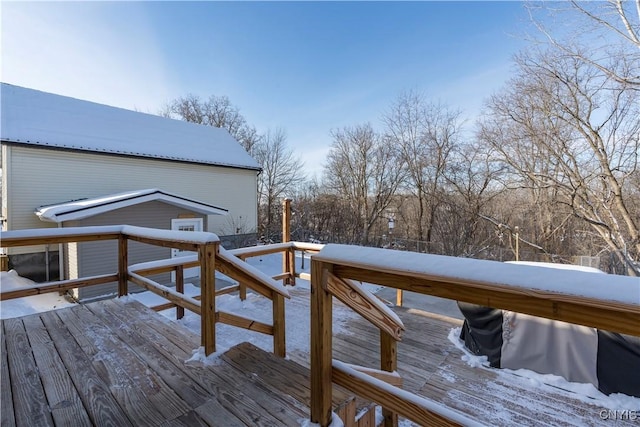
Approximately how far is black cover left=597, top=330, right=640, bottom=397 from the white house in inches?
376

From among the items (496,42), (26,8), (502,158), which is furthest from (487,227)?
(26,8)

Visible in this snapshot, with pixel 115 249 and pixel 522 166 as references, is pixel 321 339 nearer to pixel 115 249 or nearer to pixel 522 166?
pixel 115 249

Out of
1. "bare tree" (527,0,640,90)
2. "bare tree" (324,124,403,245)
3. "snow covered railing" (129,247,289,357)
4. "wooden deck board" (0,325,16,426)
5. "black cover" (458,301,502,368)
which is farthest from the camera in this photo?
"bare tree" (324,124,403,245)

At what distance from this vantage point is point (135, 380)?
187 centimetres

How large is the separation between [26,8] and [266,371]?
7.38m

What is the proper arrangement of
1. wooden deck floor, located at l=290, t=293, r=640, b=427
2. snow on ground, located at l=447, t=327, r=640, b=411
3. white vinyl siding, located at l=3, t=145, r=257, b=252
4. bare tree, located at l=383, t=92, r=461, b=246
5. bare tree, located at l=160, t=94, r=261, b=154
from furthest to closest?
bare tree, located at l=160, t=94, r=261, b=154 < bare tree, located at l=383, t=92, r=461, b=246 < white vinyl siding, located at l=3, t=145, r=257, b=252 < snow on ground, located at l=447, t=327, r=640, b=411 < wooden deck floor, located at l=290, t=293, r=640, b=427

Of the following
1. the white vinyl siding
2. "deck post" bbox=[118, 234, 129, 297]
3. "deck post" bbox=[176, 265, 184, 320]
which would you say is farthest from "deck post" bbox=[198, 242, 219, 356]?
the white vinyl siding

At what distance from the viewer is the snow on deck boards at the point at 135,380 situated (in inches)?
61.2

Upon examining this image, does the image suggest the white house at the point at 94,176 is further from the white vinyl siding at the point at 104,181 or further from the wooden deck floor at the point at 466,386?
the wooden deck floor at the point at 466,386

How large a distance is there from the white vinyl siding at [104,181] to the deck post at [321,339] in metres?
10.1

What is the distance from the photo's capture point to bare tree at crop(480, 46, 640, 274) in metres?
8.65

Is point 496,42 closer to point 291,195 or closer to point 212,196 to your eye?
point 212,196

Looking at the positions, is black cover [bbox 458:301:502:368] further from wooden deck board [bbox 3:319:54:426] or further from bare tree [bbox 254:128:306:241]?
bare tree [bbox 254:128:306:241]

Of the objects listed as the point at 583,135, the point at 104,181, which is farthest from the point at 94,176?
the point at 583,135
